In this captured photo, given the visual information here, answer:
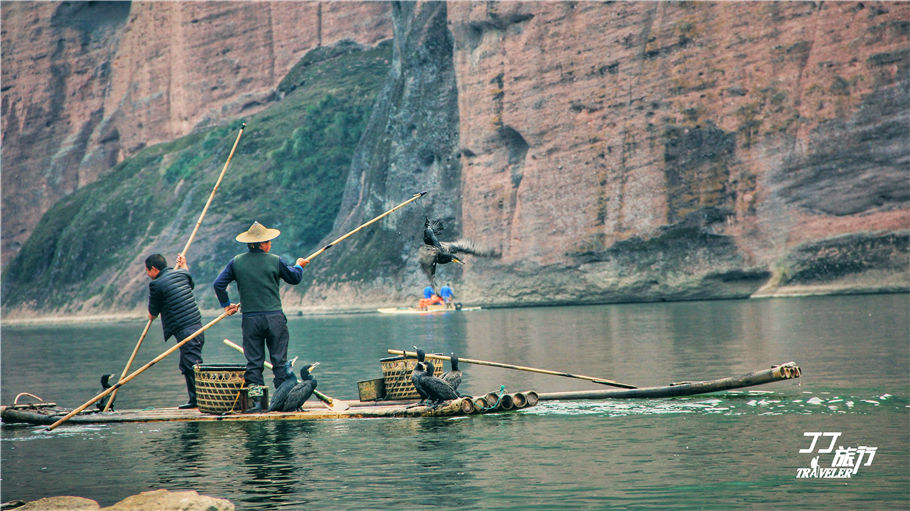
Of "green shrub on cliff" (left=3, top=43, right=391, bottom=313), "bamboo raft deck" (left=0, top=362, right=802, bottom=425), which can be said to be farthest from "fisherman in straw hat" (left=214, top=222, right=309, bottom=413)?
"green shrub on cliff" (left=3, top=43, right=391, bottom=313)

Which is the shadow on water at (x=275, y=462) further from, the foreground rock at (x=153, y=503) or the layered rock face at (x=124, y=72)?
the layered rock face at (x=124, y=72)

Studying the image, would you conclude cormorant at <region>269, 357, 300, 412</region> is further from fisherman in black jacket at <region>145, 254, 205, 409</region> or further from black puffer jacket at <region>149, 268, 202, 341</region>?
black puffer jacket at <region>149, 268, 202, 341</region>

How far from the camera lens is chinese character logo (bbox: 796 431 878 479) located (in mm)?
11570

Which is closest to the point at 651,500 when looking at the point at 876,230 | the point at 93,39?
the point at 876,230

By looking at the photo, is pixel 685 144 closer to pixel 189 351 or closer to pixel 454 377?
pixel 454 377

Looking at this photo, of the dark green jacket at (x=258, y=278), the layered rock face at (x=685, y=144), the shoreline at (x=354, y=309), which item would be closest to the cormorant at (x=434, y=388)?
the dark green jacket at (x=258, y=278)

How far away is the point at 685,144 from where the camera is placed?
63.4 meters

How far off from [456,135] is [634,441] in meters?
65.7

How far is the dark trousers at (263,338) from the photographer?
1661cm

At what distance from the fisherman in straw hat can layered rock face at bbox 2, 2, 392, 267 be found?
8451 cm

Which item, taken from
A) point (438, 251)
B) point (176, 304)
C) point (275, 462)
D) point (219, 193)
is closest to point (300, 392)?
point (176, 304)

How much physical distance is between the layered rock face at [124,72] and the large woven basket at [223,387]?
8441 cm

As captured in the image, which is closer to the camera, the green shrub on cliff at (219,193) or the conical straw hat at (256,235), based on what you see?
the conical straw hat at (256,235)

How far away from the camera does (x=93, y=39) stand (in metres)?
127
